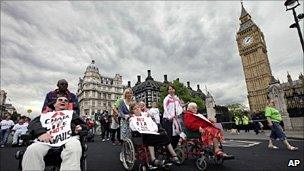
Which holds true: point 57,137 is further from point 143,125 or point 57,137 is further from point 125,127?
point 125,127

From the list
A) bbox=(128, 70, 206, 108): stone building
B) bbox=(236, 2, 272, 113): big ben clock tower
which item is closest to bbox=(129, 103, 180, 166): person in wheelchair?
bbox=(128, 70, 206, 108): stone building

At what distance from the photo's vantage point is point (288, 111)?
15.4 metres

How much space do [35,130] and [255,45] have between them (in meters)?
82.7

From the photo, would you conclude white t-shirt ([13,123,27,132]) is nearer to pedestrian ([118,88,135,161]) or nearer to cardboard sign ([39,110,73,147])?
pedestrian ([118,88,135,161])

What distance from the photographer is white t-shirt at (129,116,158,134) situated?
13.3 feet

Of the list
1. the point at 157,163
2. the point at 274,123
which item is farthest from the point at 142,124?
the point at 274,123

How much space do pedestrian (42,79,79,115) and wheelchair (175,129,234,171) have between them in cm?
258

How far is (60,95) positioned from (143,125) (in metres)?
1.72

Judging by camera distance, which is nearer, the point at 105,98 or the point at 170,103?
the point at 170,103

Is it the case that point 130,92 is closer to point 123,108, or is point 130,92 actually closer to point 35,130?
point 123,108

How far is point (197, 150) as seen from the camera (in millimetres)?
4469

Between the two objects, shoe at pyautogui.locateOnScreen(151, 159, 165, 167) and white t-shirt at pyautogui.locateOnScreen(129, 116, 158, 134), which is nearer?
shoe at pyautogui.locateOnScreen(151, 159, 165, 167)

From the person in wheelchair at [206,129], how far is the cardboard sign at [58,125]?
8.67 ft

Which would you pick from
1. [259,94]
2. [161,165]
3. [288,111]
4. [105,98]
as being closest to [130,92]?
[161,165]
